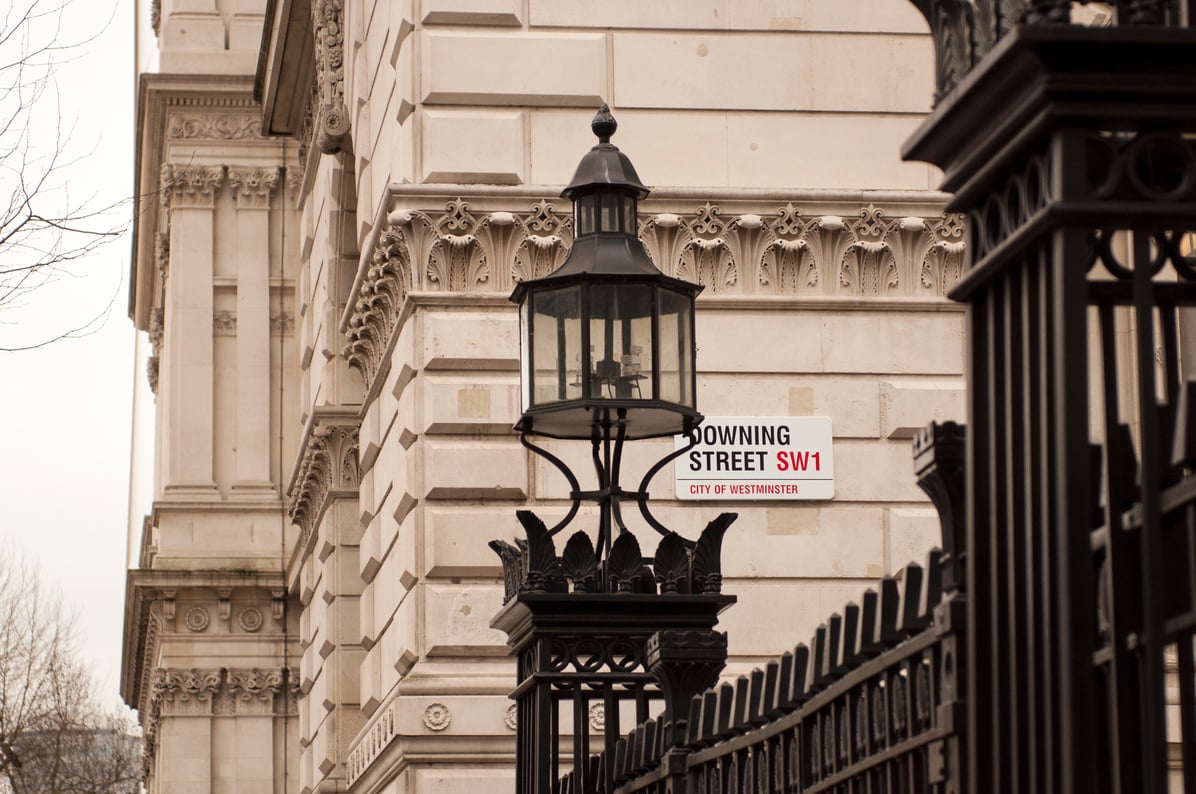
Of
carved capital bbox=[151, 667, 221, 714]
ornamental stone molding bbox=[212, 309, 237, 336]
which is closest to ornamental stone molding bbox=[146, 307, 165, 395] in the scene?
ornamental stone molding bbox=[212, 309, 237, 336]

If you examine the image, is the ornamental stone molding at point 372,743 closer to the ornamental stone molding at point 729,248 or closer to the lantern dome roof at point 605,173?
the ornamental stone molding at point 729,248


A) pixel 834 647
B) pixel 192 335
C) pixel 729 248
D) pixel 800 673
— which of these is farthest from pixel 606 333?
pixel 192 335

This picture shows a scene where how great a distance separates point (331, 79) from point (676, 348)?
13581 millimetres

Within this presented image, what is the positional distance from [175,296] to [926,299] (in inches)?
999

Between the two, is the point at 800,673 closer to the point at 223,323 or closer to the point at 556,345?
the point at 556,345

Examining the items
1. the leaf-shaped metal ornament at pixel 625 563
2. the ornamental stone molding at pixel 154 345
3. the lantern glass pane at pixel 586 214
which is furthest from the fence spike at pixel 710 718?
the ornamental stone molding at pixel 154 345

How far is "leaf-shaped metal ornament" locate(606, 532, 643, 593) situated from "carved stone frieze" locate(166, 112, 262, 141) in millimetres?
32761

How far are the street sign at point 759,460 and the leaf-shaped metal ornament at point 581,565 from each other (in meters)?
7.30

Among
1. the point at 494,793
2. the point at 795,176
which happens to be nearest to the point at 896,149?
the point at 795,176

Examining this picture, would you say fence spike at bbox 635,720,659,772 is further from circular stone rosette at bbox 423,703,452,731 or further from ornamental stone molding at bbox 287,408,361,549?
ornamental stone molding at bbox 287,408,361,549

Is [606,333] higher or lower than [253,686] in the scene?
lower

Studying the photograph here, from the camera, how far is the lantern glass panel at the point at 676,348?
9.18 meters

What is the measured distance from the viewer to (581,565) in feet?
28.6

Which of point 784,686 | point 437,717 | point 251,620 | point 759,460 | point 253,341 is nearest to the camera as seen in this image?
point 784,686
